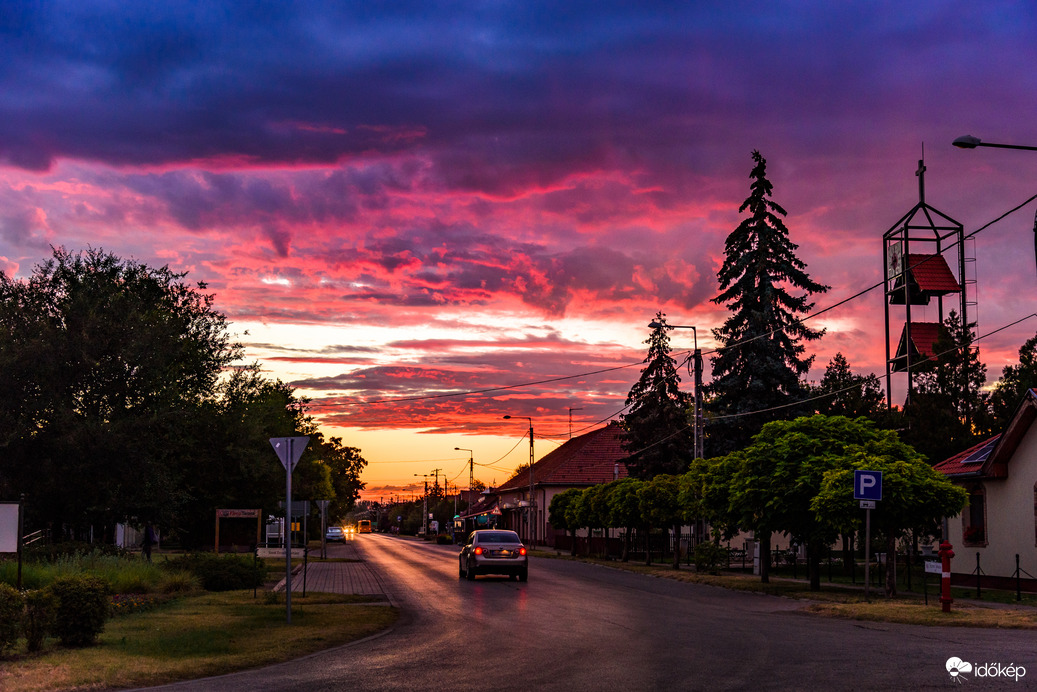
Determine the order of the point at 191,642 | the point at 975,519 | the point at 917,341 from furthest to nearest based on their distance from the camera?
the point at 917,341
the point at 975,519
the point at 191,642

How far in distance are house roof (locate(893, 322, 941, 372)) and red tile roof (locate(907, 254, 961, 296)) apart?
2.02 meters

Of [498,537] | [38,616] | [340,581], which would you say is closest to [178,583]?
[340,581]

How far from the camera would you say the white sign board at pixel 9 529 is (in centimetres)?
1972

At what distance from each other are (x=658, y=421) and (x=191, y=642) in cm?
5123

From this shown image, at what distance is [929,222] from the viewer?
57781 millimetres

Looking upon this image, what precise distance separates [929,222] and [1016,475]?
31061 mm

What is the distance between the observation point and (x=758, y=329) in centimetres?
5006

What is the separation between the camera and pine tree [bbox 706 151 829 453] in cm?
5016

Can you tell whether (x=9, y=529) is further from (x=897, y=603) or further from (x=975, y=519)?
(x=975, y=519)

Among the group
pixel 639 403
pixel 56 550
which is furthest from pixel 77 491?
pixel 639 403

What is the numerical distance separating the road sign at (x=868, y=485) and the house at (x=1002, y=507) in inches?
260

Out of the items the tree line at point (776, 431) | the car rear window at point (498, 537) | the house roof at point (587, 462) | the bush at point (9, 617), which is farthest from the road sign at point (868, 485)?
the house roof at point (587, 462)

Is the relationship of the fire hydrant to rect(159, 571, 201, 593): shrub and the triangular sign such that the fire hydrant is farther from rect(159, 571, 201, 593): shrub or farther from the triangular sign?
rect(159, 571, 201, 593): shrub

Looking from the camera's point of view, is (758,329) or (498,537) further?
(758,329)
